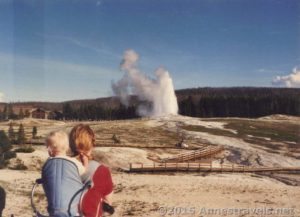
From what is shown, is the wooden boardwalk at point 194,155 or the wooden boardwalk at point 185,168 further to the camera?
the wooden boardwalk at point 194,155

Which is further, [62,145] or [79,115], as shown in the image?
[79,115]

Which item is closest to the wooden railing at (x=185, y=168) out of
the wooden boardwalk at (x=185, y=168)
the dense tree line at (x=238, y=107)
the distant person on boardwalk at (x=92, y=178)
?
the wooden boardwalk at (x=185, y=168)

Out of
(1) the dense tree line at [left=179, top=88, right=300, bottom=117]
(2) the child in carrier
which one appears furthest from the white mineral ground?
(1) the dense tree line at [left=179, top=88, right=300, bottom=117]

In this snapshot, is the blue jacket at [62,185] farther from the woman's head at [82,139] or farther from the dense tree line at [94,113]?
the dense tree line at [94,113]

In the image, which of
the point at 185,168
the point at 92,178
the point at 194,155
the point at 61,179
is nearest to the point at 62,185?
the point at 61,179

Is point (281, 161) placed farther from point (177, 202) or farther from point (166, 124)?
point (166, 124)

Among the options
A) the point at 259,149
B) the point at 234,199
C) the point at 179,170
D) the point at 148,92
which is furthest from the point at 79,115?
the point at 234,199

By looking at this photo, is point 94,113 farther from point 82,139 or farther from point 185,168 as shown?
point 82,139

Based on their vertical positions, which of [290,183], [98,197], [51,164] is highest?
[51,164]
